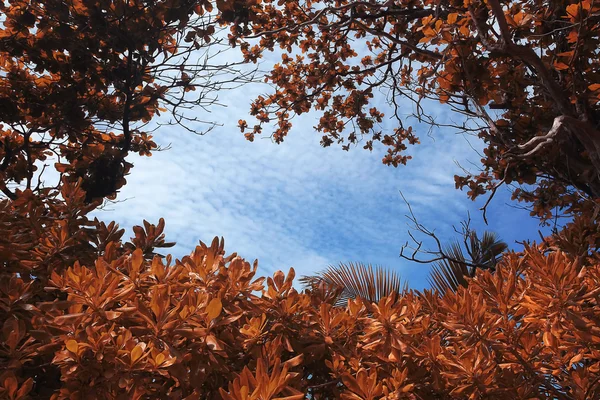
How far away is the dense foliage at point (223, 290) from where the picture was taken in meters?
1.64

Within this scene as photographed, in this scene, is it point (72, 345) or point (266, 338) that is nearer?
point (72, 345)

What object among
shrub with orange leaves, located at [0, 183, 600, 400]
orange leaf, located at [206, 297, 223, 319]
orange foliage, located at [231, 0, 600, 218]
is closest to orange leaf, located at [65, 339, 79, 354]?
shrub with orange leaves, located at [0, 183, 600, 400]

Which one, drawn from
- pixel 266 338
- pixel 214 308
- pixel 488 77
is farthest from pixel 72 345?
pixel 488 77

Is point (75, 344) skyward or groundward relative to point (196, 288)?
groundward

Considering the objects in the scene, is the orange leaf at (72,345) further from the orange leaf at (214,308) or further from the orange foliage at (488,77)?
the orange foliage at (488,77)

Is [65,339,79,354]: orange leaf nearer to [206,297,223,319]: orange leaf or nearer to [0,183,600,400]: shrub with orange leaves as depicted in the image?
[0,183,600,400]: shrub with orange leaves

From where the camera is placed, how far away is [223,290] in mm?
1848

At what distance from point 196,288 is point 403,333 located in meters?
0.85

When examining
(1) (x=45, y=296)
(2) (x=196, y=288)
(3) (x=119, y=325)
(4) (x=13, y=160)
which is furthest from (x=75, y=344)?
(4) (x=13, y=160)

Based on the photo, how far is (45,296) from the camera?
7.80 feet

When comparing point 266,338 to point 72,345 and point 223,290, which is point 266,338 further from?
point 72,345

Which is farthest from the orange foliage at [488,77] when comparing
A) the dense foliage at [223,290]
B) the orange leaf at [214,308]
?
the orange leaf at [214,308]

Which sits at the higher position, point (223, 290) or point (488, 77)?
point (488, 77)

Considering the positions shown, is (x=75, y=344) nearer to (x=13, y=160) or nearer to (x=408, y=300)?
(x=408, y=300)
